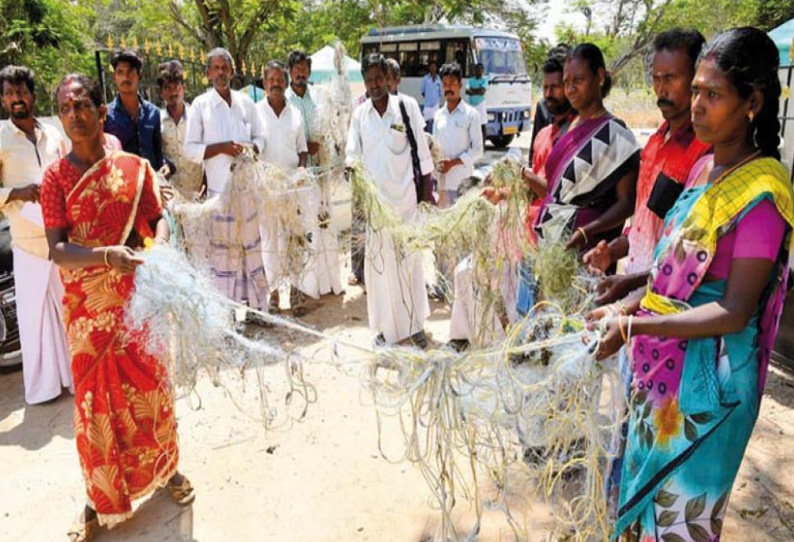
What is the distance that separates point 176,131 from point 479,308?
285 centimetres

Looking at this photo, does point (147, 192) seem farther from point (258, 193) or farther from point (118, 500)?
point (258, 193)

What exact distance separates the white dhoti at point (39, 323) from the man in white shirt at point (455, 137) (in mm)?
3559

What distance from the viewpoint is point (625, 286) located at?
2.13 meters

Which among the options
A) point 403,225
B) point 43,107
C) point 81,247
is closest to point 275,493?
point 81,247

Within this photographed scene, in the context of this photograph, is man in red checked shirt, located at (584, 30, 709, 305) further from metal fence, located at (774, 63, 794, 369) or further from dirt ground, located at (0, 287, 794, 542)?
metal fence, located at (774, 63, 794, 369)

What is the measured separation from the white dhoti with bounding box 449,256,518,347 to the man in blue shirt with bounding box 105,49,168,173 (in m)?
2.53

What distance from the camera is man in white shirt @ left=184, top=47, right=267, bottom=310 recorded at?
4988mm

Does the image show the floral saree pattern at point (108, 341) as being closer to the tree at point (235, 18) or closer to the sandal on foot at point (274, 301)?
the sandal on foot at point (274, 301)

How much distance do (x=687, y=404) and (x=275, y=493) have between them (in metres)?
2.21

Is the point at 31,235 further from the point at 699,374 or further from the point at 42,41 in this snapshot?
the point at 42,41

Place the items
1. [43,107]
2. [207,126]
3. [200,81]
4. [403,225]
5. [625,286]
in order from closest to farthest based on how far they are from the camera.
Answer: [625,286] < [403,225] < [207,126] < [200,81] < [43,107]

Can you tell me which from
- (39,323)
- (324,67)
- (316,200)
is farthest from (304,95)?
(324,67)

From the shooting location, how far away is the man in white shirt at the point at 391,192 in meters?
4.87

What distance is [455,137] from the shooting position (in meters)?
6.15
